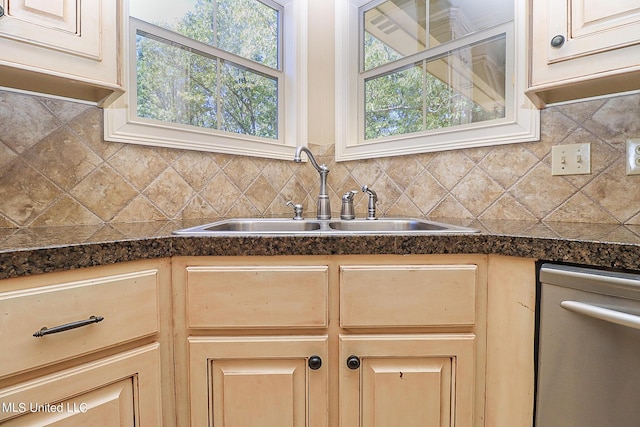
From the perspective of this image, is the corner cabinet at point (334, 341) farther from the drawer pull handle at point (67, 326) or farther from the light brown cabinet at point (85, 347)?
the drawer pull handle at point (67, 326)

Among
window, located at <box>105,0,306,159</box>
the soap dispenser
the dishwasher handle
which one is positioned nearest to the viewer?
the dishwasher handle

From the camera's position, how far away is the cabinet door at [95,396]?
0.61m

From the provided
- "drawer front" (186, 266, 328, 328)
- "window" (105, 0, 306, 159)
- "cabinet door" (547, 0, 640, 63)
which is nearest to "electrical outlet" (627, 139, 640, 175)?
"cabinet door" (547, 0, 640, 63)

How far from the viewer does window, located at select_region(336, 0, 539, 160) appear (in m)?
1.31

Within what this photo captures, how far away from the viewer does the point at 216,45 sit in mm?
1540

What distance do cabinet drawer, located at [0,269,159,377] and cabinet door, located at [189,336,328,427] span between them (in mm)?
159

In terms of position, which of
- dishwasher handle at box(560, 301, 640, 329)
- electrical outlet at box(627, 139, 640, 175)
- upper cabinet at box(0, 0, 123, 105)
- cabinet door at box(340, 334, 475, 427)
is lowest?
cabinet door at box(340, 334, 475, 427)

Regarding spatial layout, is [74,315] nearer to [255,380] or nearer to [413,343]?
[255,380]

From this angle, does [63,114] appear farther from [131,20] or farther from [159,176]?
[131,20]

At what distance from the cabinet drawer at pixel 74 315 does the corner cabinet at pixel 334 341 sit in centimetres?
9

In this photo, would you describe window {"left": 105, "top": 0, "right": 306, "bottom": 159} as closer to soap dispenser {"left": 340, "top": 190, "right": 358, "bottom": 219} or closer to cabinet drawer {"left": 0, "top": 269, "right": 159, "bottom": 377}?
soap dispenser {"left": 340, "top": 190, "right": 358, "bottom": 219}

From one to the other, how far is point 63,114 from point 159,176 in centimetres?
36

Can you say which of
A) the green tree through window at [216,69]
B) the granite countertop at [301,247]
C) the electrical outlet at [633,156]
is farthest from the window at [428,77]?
the granite countertop at [301,247]

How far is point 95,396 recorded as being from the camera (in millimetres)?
698
